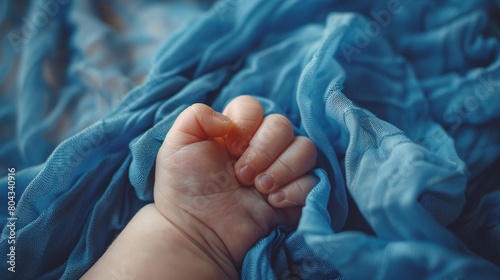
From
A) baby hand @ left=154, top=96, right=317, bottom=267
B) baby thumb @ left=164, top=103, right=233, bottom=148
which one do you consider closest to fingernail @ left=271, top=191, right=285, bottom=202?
baby hand @ left=154, top=96, right=317, bottom=267

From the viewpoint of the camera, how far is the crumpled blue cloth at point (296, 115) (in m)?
0.58

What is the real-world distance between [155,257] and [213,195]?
0.42 ft

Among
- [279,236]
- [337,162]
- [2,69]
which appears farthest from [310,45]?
[2,69]

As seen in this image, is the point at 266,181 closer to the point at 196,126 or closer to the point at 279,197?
the point at 279,197

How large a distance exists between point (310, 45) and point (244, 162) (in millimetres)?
322

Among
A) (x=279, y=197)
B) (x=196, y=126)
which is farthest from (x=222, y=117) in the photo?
(x=279, y=197)

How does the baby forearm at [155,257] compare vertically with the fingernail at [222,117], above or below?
below

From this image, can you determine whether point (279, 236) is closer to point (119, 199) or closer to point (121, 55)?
point (119, 199)

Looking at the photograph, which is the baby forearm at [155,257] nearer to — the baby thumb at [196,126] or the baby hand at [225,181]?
the baby hand at [225,181]

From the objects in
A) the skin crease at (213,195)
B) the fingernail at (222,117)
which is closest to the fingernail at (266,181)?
the skin crease at (213,195)

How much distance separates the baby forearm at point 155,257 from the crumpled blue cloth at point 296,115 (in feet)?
0.19

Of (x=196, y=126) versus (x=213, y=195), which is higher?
(x=196, y=126)

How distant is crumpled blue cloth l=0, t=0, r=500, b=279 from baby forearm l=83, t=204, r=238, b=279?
0.19 ft

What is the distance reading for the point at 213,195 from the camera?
677 mm
